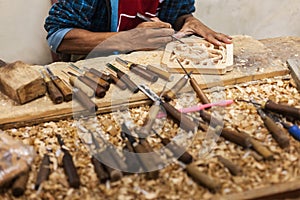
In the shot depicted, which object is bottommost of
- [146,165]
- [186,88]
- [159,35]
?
[146,165]

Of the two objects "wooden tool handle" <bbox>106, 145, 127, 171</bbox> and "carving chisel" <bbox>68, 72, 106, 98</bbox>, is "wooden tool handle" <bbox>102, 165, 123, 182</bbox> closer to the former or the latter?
"wooden tool handle" <bbox>106, 145, 127, 171</bbox>

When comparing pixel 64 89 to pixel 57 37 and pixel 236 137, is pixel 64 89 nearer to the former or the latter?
pixel 57 37

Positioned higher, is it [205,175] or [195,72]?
[195,72]

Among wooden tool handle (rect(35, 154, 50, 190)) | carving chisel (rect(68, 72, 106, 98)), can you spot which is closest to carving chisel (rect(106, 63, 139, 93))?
carving chisel (rect(68, 72, 106, 98))

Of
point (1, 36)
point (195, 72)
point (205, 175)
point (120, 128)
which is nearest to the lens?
point (205, 175)

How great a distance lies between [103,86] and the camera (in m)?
1.52

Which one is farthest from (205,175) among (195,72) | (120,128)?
(195,72)

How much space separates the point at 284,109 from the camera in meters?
1.37

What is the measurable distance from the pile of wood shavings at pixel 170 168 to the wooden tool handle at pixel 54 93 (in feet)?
0.30

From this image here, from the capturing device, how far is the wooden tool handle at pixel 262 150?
1183 millimetres

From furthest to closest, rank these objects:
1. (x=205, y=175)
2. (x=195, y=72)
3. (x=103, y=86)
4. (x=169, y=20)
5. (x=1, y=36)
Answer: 1. (x=1, y=36)
2. (x=169, y=20)
3. (x=195, y=72)
4. (x=103, y=86)
5. (x=205, y=175)

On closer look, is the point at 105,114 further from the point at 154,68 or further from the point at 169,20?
the point at 169,20

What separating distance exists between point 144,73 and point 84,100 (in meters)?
0.30

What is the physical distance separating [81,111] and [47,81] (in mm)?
216
